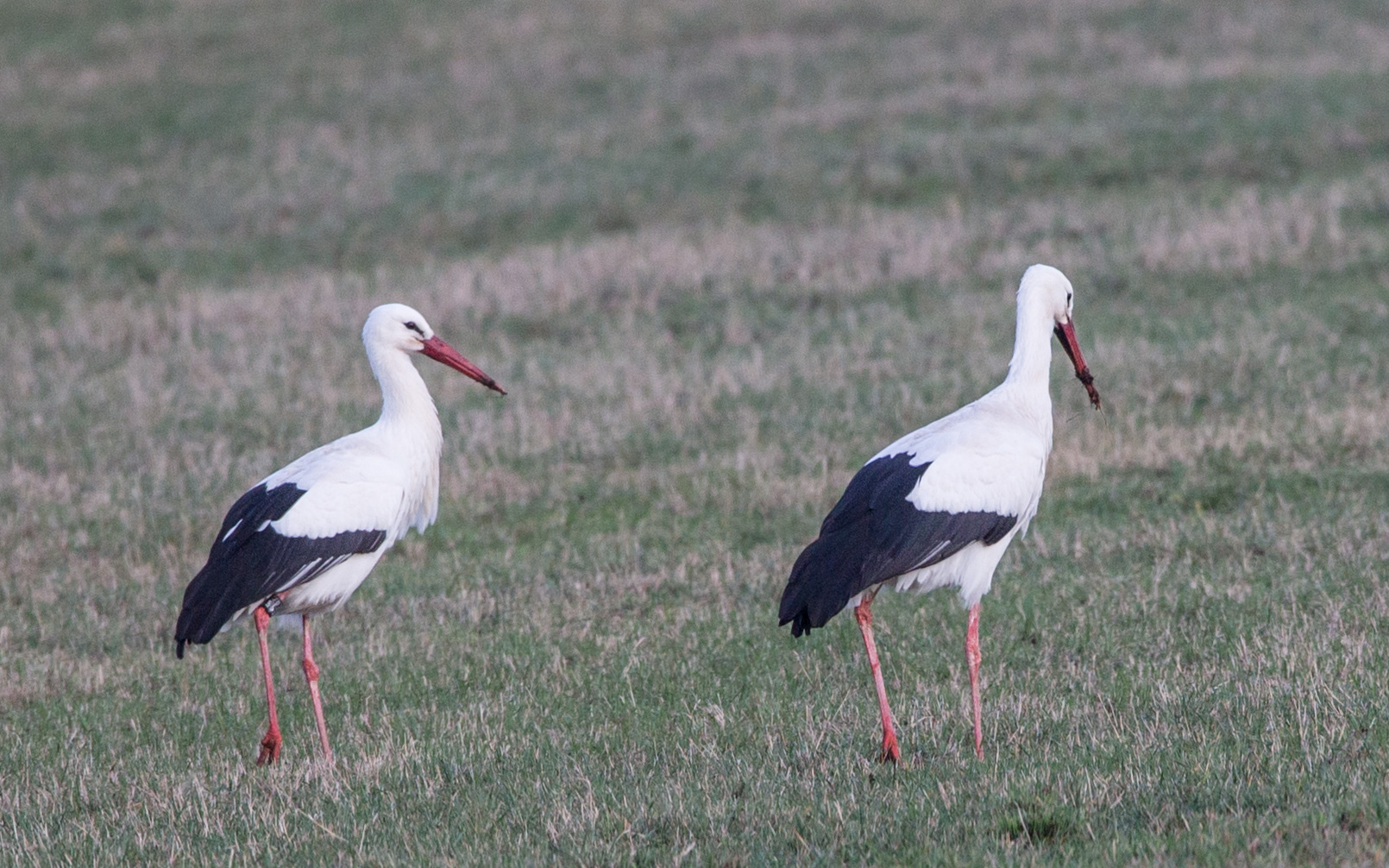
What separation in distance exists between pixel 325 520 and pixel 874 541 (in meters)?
2.54

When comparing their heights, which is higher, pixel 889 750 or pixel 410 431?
Answer: pixel 410 431

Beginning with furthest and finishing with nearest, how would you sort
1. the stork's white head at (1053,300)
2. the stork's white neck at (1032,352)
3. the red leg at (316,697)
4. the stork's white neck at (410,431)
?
the stork's white neck at (410,431) → the stork's white head at (1053,300) → the stork's white neck at (1032,352) → the red leg at (316,697)

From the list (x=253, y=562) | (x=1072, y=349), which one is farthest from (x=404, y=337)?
(x=1072, y=349)

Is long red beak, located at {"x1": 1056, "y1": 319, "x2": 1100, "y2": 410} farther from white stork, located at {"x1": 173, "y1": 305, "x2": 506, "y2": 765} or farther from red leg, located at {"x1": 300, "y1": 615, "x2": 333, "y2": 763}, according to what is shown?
red leg, located at {"x1": 300, "y1": 615, "x2": 333, "y2": 763}

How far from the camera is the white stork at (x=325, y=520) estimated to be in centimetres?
759

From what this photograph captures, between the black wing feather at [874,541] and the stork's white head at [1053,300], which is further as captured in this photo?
the stork's white head at [1053,300]

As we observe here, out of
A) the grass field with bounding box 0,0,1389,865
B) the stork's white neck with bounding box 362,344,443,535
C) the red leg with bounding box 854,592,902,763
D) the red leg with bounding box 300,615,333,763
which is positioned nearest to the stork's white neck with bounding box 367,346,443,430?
the stork's white neck with bounding box 362,344,443,535

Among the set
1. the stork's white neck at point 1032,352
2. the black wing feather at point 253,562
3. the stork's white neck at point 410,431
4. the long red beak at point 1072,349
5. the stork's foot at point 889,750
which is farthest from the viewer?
the stork's white neck at point 410,431

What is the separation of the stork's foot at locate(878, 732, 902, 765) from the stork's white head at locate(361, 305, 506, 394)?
119 inches

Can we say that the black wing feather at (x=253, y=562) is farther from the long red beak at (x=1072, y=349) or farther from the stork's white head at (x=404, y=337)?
the long red beak at (x=1072, y=349)

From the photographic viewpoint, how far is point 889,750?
6480 mm

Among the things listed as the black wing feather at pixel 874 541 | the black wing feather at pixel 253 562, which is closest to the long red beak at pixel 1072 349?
the black wing feather at pixel 874 541

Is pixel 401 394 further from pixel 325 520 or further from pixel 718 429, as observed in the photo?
pixel 718 429

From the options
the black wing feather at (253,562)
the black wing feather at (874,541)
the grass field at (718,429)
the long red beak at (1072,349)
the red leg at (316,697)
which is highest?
the long red beak at (1072,349)
